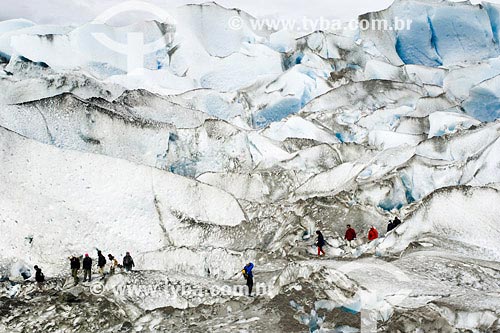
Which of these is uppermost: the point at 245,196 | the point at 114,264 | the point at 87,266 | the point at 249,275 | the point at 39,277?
the point at 249,275

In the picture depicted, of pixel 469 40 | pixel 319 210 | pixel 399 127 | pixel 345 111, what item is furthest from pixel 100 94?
pixel 469 40

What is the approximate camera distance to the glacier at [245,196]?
34.2ft

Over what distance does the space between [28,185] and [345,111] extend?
23.1 meters

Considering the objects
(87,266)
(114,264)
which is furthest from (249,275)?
(114,264)

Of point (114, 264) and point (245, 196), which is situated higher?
point (114, 264)

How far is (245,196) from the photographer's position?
23.9 metres

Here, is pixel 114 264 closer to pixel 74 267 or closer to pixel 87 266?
pixel 87 266

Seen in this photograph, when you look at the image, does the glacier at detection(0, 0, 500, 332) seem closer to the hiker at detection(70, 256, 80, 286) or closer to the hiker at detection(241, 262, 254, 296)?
the hiker at detection(241, 262, 254, 296)

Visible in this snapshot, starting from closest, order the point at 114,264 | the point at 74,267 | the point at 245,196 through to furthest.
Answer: the point at 74,267, the point at 114,264, the point at 245,196

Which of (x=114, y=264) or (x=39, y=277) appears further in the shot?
(x=114, y=264)

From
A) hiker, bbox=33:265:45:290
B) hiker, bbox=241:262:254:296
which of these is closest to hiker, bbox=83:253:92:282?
hiker, bbox=33:265:45:290

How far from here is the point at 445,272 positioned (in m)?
11.4

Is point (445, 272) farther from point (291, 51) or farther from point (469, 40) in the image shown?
point (469, 40)

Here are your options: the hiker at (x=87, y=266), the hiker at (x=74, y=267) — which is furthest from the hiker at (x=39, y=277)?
the hiker at (x=87, y=266)
